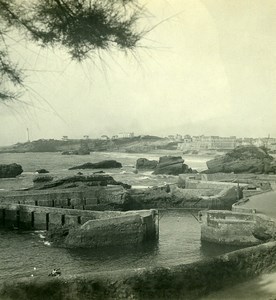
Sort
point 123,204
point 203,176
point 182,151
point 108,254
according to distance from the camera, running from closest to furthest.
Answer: point 108,254 < point 123,204 < point 203,176 < point 182,151

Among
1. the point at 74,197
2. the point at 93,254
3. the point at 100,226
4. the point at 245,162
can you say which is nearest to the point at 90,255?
the point at 93,254

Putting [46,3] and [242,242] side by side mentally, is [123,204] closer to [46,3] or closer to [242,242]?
[242,242]

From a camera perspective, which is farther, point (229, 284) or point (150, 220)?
point (150, 220)

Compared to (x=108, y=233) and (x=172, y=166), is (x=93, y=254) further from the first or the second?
(x=172, y=166)

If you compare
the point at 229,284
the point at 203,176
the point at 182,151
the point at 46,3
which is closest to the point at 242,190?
the point at 203,176

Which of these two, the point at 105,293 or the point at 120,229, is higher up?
the point at 105,293

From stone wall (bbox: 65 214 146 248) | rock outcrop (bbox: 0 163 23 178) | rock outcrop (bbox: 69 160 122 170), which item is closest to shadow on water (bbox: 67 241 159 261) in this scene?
stone wall (bbox: 65 214 146 248)

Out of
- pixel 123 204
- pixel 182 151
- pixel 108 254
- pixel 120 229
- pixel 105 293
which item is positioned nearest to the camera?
pixel 105 293

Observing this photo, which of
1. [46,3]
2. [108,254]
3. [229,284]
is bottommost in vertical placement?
[108,254]

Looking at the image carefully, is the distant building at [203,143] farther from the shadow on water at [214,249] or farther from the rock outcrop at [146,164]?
the shadow on water at [214,249]
